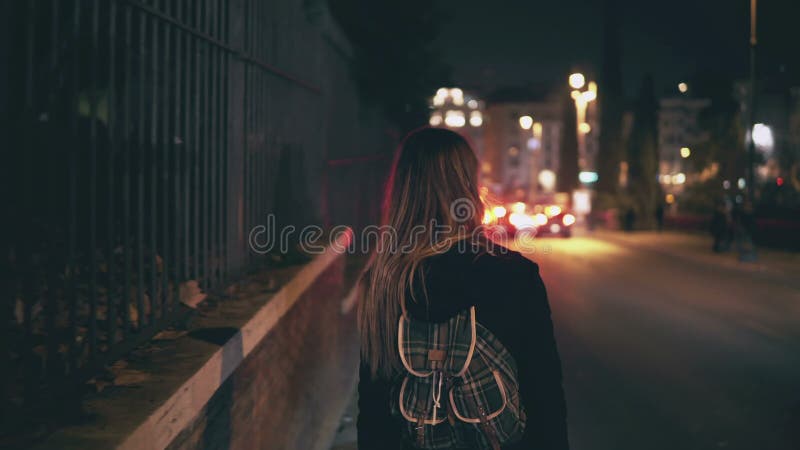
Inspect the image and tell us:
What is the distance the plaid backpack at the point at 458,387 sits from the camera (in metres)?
2.16

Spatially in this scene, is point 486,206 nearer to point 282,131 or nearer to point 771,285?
point 282,131

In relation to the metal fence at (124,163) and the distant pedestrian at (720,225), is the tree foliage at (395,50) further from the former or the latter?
the distant pedestrian at (720,225)

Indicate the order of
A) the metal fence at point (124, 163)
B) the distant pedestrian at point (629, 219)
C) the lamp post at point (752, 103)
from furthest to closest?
the distant pedestrian at point (629, 219) → the lamp post at point (752, 103) → the metal fence at point (124, 163)

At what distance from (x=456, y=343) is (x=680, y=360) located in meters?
7.22

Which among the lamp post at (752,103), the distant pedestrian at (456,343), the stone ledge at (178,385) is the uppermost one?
the lamp post at (752,103)

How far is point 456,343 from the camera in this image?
85.7 inches

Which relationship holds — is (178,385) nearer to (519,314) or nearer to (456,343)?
(456,343)

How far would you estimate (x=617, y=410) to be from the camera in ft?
21.5

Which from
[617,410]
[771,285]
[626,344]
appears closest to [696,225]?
[771,285]

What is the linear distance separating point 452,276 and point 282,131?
4.57 meters

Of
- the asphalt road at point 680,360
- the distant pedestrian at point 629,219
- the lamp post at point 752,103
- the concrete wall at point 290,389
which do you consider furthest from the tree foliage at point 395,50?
the distant pedestrian at point 629,219

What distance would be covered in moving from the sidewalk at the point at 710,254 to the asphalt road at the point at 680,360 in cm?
211

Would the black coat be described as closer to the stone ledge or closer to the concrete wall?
the stone ledge

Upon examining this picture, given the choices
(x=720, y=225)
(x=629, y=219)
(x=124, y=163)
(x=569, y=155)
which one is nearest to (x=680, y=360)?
(x=124, y=163)
